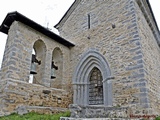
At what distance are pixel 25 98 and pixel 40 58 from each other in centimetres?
201

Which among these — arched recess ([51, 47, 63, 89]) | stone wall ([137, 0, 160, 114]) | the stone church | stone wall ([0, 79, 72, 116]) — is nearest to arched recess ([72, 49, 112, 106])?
the stone church

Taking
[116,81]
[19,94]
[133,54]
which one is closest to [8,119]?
[19,94]

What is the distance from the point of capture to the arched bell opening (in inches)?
249

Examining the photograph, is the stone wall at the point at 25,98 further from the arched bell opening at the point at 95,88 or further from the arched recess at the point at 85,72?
the arched bell opening at the point at 95,88

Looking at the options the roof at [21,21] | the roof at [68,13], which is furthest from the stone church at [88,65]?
the roof at [68,13]

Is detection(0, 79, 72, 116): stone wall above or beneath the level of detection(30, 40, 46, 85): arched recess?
beneath

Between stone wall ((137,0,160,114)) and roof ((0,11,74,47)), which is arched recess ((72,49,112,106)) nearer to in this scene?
stone wall ((137,0,160,114))

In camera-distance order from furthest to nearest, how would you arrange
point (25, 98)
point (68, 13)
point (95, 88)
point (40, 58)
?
1. point (68, 13)
2. point (40, 58)
3. point (95, 88)
4. point (25, 98)

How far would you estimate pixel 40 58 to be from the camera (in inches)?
267

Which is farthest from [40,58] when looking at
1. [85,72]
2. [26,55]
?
[85,72]

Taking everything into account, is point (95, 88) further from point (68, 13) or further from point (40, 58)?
point (68, 13)

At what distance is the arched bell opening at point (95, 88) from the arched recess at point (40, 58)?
2051 millimetres

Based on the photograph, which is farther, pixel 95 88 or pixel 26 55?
pixel 95 88

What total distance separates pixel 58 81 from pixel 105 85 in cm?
236
